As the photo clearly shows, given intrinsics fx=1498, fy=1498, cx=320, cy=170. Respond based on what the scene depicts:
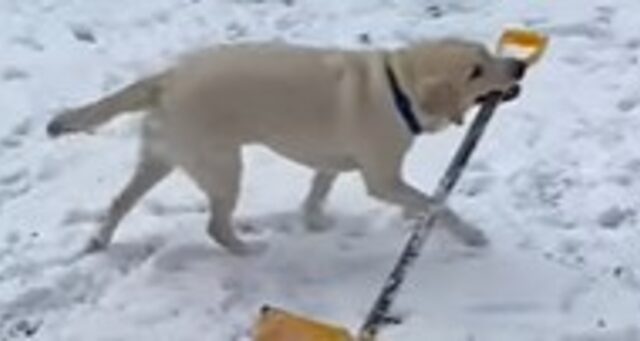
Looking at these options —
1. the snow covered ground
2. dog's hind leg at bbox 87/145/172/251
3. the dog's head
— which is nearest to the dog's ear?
the dog's head

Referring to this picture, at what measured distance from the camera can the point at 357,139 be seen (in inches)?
163

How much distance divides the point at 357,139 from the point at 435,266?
0.47 metres

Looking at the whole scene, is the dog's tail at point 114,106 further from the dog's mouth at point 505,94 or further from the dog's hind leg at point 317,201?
the dog's mouth at point 505,94

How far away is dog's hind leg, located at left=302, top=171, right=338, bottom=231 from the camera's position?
14.8ft

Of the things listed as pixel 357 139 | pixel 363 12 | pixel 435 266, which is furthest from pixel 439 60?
pixel 363 12

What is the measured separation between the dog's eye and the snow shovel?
0.10 meters

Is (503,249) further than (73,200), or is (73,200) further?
(73,200)

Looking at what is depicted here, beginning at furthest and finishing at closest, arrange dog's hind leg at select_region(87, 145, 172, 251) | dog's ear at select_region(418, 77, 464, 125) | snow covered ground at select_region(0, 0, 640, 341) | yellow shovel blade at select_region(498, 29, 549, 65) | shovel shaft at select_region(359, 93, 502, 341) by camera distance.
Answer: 1. yellow shovel blade at select_region(498, 29, 549, 65)
2. dog's hind leg at select_region(87, 145, 172, 251)
3. snow covered ground at select_region(0, 0, 640, 341)
4. dog's ear at select_region(418, 77, 464, 125)
5. shovel shaft at select_region(359, 93, 502, 341)

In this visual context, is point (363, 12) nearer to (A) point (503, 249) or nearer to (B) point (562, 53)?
(B) point (562, 53)

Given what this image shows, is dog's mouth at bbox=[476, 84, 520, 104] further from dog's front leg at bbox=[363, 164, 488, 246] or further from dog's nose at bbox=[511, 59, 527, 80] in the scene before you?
dog's front leg at bbox=[363, 164, 488, 246]

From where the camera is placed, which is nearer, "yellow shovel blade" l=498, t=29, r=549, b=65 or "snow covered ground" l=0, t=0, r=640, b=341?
"snow covered ground" l=0, t=0, r=640, b=341

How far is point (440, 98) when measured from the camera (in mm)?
4000

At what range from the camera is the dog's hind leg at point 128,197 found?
4414mm

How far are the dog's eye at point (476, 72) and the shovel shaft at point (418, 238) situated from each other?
11 cm
